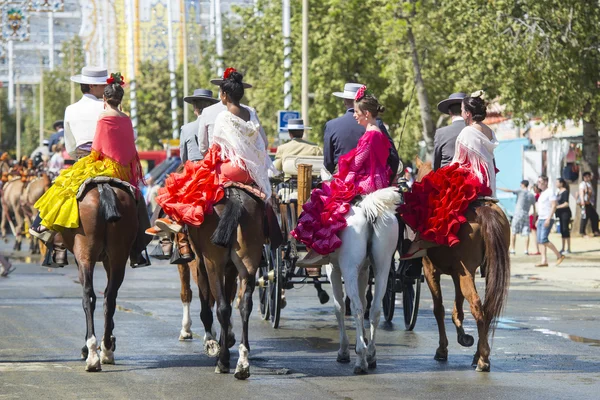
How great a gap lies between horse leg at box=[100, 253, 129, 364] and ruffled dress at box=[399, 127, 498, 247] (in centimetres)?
260

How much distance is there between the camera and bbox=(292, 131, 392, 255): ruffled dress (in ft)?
36.2

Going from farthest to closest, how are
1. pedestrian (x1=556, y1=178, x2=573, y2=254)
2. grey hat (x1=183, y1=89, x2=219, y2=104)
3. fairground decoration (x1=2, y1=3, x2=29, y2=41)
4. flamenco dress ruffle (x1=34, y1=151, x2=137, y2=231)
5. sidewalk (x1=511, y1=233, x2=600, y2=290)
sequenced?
fairground decoration (x1=2, y1=3, x2=29, y2=41) → pedestrian (x1=556, y1=178, x2=573, y2=254) → sidewalk (x1=511, y1=233, x2=600, y2=290) → grey hat (x1=183, y1=89, x2=219, y2=104) → flamenco dress ruffle (x1=34, y1=151, x2=137, y2=231)

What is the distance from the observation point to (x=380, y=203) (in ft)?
36.0

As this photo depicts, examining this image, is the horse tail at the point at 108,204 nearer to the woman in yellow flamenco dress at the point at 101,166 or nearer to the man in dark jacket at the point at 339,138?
the woman in yellow flamenco dress at the point at 101,166

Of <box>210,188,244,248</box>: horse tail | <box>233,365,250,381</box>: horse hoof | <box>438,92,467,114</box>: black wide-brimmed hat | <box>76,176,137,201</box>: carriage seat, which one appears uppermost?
<box>438,92,467,114</box>: black wide-brimmed hat

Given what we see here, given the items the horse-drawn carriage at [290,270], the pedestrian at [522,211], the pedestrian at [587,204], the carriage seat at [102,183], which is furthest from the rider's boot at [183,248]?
the pedestrian at [587,204]

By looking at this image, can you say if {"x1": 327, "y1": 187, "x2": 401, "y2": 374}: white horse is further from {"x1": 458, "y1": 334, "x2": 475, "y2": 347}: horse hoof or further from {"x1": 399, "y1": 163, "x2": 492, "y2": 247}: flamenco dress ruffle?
{"x1": 458, "y1": 334, "x2": 475, "y2": 347}: horse hoof

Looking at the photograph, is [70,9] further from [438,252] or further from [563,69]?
[438,252]

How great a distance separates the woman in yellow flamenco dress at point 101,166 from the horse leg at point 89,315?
1.35 ft

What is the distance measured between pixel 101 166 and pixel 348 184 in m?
2.24

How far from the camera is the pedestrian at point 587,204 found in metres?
34.3

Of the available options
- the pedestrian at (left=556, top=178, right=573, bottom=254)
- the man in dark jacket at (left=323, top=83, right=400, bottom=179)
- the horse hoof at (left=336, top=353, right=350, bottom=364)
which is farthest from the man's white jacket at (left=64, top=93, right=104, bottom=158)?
the pedestrian at (left=556, top=178, right=573, bottom=254)

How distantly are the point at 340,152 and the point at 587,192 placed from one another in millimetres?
23075

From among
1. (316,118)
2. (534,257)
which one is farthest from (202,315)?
(316,118)
